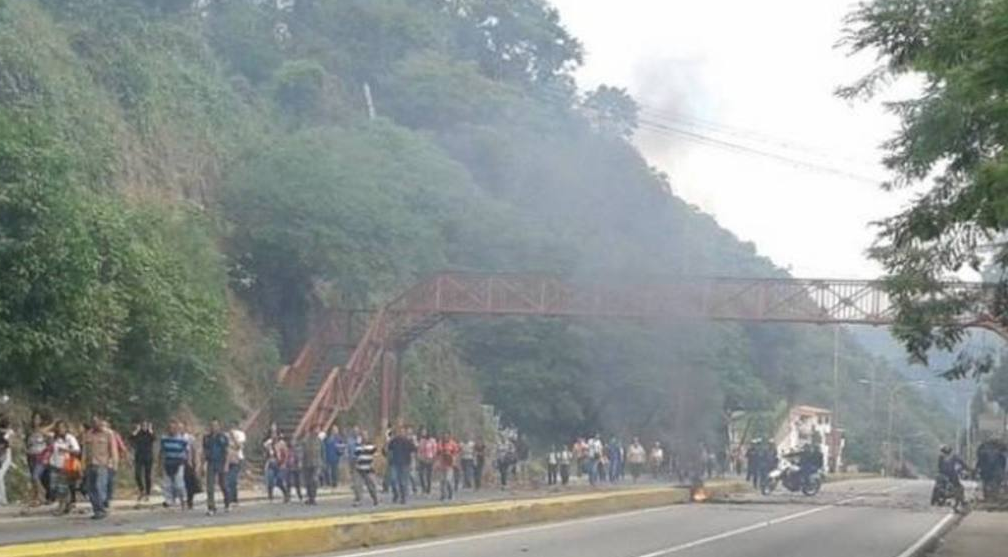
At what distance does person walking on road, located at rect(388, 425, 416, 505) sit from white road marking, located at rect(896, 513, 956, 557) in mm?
10690

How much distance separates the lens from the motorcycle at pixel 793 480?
161ft

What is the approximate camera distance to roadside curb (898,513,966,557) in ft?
78.1

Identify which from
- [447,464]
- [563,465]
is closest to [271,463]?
[447,464]

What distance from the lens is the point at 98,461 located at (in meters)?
25.1

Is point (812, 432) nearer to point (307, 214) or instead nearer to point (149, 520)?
point (307, 214)

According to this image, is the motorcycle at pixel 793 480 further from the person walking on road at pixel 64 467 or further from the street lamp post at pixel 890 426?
the street lamp post at pixel 890 426

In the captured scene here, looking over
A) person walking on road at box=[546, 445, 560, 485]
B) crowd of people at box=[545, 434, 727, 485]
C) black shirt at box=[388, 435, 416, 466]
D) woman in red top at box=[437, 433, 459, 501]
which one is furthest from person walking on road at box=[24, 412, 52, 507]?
person walking on road at box=[546, 445, 560, 485]

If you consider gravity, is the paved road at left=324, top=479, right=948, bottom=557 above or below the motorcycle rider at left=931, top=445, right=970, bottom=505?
below

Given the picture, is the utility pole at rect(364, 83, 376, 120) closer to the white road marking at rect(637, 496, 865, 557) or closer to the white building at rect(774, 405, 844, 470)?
the white building at rect(774, 405, 844, 470)

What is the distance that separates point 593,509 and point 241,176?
24.9 meters

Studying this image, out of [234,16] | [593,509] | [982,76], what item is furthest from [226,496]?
[234,16]

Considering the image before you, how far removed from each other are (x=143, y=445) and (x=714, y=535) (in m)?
10.6

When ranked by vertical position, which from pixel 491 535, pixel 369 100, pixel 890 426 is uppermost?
pixel 369 100

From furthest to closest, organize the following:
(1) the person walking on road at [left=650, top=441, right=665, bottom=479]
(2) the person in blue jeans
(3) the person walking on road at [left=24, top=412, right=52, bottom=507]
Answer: (1) the person walking on road at [left=650, top=441, right=665, bottom=479] < (2) the person in blue jeans < (3) the person walking on road at [left=24, top=412, right=52, bottom=507]
